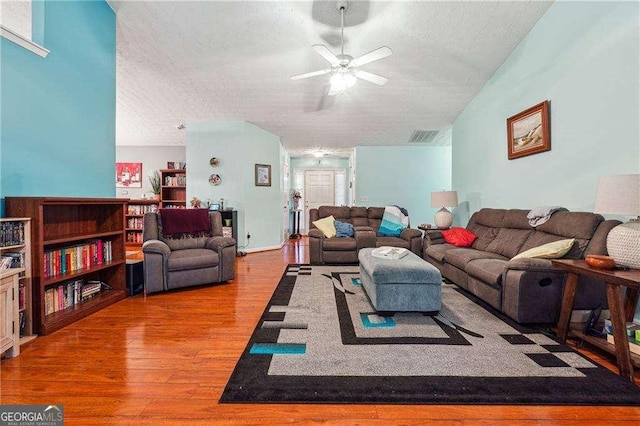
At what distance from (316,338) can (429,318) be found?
1034mm

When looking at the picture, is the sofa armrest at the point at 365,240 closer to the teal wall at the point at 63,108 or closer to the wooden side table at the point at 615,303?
the wooden side table at the point at 615,303

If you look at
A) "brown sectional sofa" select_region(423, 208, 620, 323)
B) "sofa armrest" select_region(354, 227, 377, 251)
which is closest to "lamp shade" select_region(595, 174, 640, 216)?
"brown sectional sofa" select_region(423, 208, 620, 323)

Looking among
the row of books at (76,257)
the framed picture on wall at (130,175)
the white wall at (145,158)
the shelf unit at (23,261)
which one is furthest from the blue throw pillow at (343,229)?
the framed picture on wall at (130,175)

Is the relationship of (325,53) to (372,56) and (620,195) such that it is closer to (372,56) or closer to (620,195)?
(372,56)

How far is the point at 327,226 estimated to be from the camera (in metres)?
4.71

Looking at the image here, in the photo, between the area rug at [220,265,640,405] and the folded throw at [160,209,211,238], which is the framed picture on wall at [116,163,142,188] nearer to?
the folded throw at [160,209,211,238]

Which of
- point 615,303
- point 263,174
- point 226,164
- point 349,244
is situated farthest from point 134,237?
point 615,303

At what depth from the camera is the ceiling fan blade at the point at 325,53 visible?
7.98ft

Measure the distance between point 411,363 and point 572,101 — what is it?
2983 mm

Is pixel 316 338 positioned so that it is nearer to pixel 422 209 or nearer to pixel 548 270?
pixel 548 270

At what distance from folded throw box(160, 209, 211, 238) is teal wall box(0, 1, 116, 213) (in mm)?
667

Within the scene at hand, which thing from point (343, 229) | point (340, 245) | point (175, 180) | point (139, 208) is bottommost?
point (340, 245)

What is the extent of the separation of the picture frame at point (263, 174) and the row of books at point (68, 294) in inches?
138

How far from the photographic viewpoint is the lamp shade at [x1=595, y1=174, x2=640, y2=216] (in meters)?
1.68
